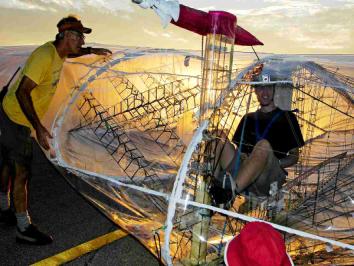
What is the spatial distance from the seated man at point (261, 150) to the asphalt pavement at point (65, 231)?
1.00 metres

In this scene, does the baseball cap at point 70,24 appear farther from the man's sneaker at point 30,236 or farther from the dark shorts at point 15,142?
the man's sneaker at point 30,236

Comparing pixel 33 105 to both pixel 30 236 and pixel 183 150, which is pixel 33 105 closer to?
pixel 30 236

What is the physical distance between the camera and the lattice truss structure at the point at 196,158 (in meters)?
2.38

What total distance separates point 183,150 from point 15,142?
1.26 metres

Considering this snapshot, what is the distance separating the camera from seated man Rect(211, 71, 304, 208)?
259 cm

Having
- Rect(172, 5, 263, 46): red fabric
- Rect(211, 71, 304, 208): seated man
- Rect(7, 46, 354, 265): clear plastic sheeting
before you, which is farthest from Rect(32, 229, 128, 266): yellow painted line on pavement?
Rect(172, 5, 263, 46): red fabric

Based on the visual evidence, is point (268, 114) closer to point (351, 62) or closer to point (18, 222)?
point (351, 62)

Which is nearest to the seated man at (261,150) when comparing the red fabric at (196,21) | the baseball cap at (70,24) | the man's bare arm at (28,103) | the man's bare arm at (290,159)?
the man's bare arm at (290,159)

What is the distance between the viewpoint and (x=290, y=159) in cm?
301

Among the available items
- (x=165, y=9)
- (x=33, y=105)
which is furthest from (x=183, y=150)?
(x=165, y=9)

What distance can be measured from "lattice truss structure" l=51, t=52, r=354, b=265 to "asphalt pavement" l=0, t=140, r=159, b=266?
542 mm

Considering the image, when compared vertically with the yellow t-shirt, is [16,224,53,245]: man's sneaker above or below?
below

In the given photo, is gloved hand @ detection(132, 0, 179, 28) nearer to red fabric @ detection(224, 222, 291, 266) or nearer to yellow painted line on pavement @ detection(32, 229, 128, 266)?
red fabric @ detection(224, 222, 291, 266)

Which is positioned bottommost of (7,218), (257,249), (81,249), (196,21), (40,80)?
(81,249)
